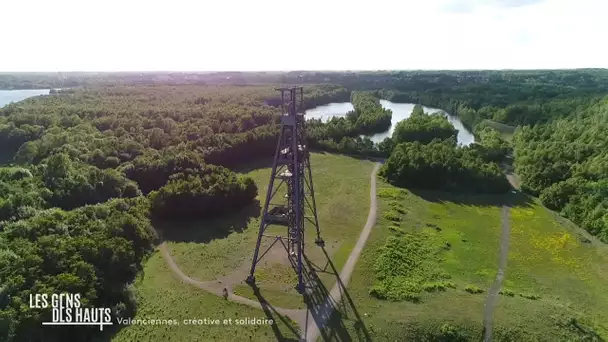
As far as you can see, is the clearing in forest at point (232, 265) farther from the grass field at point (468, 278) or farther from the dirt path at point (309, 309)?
the grass field at point (468, 278)

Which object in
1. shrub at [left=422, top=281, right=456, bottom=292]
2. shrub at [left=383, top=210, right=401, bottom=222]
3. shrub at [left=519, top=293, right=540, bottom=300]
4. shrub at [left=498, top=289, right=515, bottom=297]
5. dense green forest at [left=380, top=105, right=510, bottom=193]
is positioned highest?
dense green forest at [left=380, top=105, right=510, bottom=193]

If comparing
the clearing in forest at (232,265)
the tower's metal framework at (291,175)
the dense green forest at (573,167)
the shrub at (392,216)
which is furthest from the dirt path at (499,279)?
the tower's metal framework at (291,175)

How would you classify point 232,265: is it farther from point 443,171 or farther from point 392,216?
point 443,171

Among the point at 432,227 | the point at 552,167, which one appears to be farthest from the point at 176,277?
the point at 552,167

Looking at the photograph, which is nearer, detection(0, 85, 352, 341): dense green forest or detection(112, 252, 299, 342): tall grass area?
detection(112, 252, 299, 342): tall grass area

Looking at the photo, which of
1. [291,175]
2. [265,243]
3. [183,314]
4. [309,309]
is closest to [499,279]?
[309,309]

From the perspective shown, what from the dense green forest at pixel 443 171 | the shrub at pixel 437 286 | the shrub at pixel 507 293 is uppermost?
the dense green forest at pixel 443 171

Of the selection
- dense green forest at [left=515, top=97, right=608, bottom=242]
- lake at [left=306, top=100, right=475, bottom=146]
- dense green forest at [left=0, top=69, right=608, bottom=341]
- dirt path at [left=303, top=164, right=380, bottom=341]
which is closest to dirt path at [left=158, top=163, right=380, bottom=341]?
dirt path at [left=303, top=164, right=380, bottom=341]

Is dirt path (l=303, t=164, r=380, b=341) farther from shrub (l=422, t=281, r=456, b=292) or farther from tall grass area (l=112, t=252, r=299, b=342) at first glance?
shrub (l=422, t=281, r=456, b=292)
